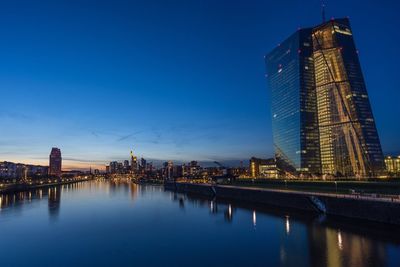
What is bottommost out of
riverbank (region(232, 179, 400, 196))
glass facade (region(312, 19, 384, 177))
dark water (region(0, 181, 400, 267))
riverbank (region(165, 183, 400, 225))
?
Result: dark water (region(0, 181, 400, 267))

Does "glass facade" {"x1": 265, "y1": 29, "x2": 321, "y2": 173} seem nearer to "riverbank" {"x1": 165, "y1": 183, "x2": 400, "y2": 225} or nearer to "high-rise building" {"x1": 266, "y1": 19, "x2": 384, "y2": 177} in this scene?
"high-rise building" {"x1": 266, "y1": 19, "x2": 384, "y2": 177}

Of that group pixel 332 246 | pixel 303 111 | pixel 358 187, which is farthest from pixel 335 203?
pixel 303 111

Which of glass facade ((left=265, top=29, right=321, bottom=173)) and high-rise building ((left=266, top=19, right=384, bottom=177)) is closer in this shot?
high-rise building ((left=266, top=19, right=384, bottom=177))

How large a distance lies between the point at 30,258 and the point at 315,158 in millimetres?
170068

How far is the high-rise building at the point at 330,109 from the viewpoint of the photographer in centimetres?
16138

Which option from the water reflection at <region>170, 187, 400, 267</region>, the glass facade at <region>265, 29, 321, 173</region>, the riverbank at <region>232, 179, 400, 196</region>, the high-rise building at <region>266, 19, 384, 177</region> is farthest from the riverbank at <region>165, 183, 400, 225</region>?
the glass facade at <region>265, 29, 321, 173</region>

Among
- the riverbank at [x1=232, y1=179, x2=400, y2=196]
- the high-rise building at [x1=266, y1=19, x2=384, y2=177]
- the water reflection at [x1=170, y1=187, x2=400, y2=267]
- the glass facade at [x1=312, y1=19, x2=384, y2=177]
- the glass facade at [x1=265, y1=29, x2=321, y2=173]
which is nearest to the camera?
the water reflection at [x1=170, y1=187, x2=400, y2=267]

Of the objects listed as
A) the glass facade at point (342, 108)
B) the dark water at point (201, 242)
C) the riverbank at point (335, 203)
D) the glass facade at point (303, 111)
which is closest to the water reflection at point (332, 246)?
the dark water at point (201, 242)

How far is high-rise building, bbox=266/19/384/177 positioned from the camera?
161375mm

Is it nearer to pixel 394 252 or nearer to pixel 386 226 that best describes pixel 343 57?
pixel 386 226

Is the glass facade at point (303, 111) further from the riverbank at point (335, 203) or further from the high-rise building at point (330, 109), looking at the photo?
the riverbank at point (335, 203)

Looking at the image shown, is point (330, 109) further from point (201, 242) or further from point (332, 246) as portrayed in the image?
point (201, 242)

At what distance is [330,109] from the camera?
17725 centimetres

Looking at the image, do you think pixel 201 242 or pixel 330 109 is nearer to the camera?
pixel 201 242
